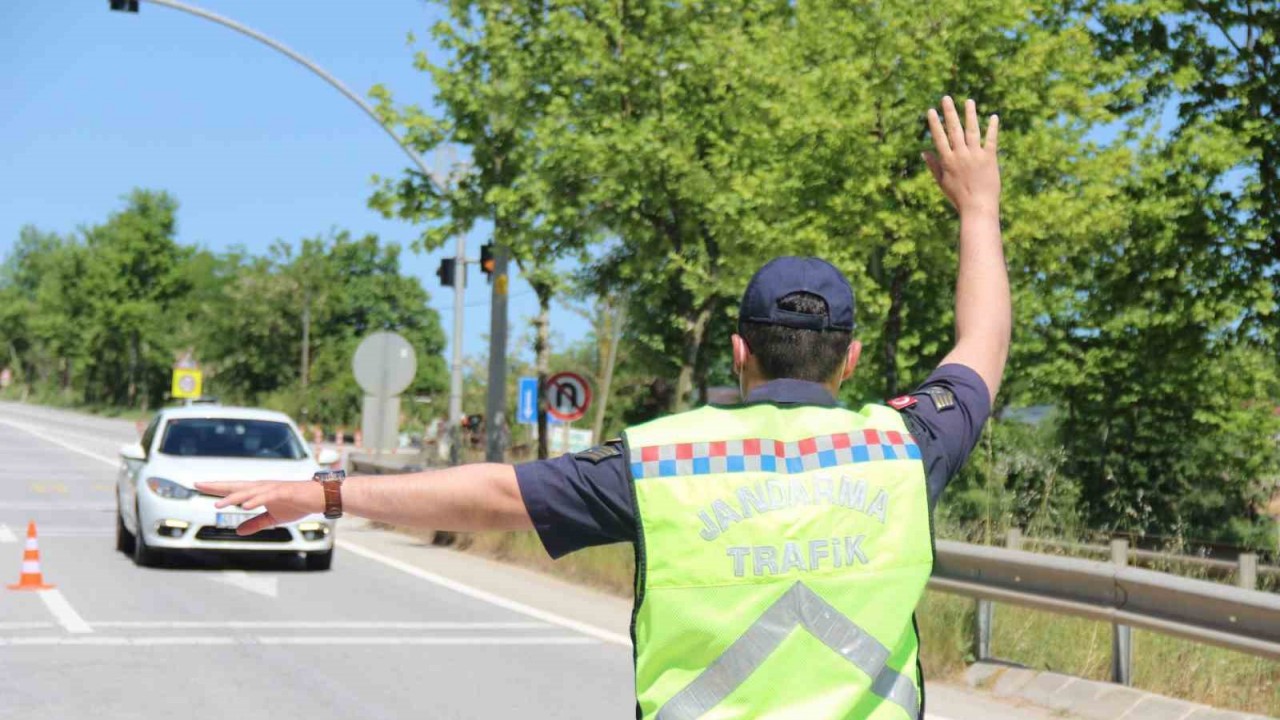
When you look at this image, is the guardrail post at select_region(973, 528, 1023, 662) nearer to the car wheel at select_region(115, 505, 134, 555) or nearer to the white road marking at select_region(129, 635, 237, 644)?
the white road marking at select_region(129, 635, 237, 644)

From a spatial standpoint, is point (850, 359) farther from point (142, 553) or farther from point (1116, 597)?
point (142, 553)

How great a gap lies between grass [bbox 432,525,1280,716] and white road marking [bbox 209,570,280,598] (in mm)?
5753

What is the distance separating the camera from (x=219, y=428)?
1669 centimetres

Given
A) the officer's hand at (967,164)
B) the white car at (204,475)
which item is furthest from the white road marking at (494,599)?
the officer's hand at (967,164)

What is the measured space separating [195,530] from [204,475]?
499 mm

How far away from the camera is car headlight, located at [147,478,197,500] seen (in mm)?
14950

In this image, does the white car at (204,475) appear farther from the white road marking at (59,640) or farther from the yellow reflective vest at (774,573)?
the yellow reflective vest at (774,573)

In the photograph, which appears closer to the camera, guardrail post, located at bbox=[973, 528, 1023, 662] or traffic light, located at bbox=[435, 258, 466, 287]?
guardrail post, located at bbox=[973, 528, 1023, 662]

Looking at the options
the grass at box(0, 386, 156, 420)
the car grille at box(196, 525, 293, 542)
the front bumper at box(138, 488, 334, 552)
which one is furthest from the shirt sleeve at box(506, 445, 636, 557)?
the grass at box(0, 386, 156, 420)

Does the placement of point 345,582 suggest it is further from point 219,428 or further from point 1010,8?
point 1010,8

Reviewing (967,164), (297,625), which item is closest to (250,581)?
(297,625)

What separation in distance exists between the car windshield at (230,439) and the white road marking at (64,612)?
131 inches

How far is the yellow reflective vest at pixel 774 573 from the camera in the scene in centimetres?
256

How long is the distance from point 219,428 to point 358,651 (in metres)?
6.87
